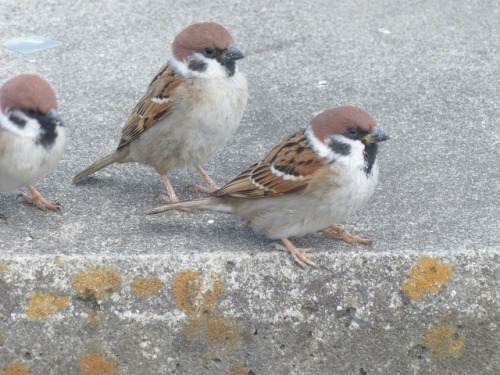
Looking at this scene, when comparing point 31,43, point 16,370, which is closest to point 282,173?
point 16,370

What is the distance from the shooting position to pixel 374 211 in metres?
3.75

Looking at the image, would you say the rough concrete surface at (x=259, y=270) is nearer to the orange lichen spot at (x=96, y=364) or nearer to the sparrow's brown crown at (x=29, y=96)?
the orange lichen spot at (x=96, y=364)

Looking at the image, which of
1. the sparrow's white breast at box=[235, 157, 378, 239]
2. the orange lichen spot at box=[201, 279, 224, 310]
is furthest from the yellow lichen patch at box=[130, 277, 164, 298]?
the sparrow's white breast at box=[235, 157, 378, 239]

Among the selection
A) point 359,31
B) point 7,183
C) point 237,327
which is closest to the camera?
point 237,327

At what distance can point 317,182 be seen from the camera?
11.1 feet

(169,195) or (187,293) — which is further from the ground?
(187,293)

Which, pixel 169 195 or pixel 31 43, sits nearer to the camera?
pixel 169 195

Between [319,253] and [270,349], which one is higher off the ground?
[319,253]

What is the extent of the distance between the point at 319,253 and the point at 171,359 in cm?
63

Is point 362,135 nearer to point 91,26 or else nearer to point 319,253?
point 319,253

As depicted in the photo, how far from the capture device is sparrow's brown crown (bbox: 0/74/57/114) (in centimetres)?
354

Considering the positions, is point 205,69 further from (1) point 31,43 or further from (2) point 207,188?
(1) point 31,43

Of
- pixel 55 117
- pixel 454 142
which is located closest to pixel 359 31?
pixel 454 142

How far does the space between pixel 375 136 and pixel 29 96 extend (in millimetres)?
1295
